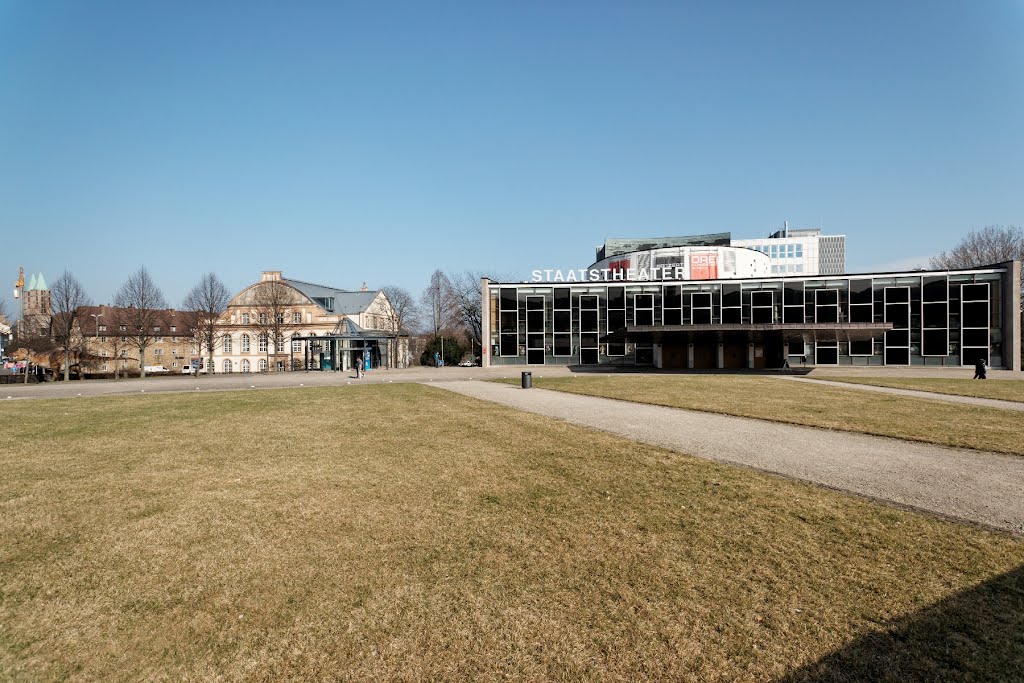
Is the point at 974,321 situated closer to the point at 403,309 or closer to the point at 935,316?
the point at 935,316

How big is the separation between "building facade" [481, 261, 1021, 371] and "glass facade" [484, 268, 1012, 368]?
3.8 inches

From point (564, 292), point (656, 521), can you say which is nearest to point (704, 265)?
point (564, 292)

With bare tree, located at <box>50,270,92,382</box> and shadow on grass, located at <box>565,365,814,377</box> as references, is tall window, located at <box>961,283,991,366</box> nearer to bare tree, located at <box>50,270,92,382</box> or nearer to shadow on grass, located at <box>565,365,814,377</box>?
shadow on grass, located at <box>565,365,814,377</box>

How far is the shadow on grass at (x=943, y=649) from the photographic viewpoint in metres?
3.80

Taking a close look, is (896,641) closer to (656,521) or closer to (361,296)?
(656,521)

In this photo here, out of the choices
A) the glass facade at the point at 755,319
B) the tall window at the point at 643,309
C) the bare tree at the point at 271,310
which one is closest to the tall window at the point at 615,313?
the glass facade at the point at 755,319

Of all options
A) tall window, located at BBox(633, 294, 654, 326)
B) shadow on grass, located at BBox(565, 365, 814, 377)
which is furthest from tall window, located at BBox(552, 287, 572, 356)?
shadow on grass, located at BBox(565, 365, 814, 377)

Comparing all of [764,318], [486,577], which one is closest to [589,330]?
[764,318]

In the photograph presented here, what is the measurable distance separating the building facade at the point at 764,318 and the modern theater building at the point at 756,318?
97 mm

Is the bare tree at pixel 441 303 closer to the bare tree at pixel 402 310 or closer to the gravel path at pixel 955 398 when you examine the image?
the bare tree at pixel 402 310

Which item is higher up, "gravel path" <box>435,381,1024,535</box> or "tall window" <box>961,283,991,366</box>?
"tall window" <box>961,283,991,366</box>

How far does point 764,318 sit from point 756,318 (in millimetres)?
755

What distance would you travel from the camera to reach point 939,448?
1158 centimetres

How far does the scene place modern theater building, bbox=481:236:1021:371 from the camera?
48344 mm
